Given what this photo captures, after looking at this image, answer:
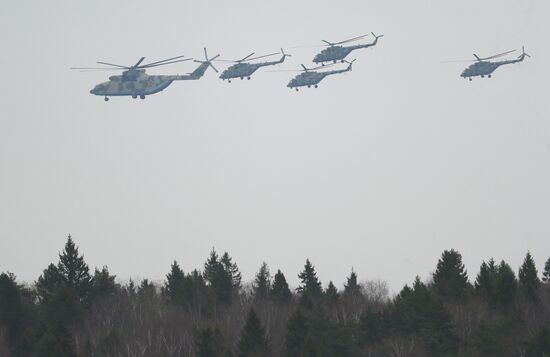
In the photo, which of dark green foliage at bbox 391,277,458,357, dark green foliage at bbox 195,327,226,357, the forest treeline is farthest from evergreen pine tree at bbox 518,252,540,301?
dark green foliage at bbox 195,327,226,357

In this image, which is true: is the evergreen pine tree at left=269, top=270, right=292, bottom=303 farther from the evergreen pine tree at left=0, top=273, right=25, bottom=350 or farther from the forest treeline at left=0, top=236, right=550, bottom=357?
the evergreen pine tree at left=0, top=273, right=25, bottom=350

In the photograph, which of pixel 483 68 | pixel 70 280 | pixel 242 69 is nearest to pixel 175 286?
pixel 70 280

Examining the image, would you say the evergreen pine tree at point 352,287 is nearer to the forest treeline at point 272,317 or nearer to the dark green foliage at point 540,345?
the forest treeline at point 272,317

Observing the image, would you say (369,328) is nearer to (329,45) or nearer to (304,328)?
(304,328)

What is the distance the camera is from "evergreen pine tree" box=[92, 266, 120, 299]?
13325 cm

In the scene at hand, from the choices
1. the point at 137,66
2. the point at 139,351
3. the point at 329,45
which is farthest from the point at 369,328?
the point at 329,45

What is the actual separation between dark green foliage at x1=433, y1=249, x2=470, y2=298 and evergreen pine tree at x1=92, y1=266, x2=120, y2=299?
31.4 m

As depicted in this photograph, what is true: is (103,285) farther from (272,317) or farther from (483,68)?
(483,68)

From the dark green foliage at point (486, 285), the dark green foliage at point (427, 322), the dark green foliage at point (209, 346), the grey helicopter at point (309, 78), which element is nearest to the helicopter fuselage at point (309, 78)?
the grey helicopter at point (309, 78)

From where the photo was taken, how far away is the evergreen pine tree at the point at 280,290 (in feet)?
454

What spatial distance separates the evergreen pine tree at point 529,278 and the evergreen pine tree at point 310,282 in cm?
2074

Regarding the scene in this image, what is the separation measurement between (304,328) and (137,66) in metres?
54.8

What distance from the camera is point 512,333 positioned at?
110625 mm

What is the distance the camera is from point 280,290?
458 ft
